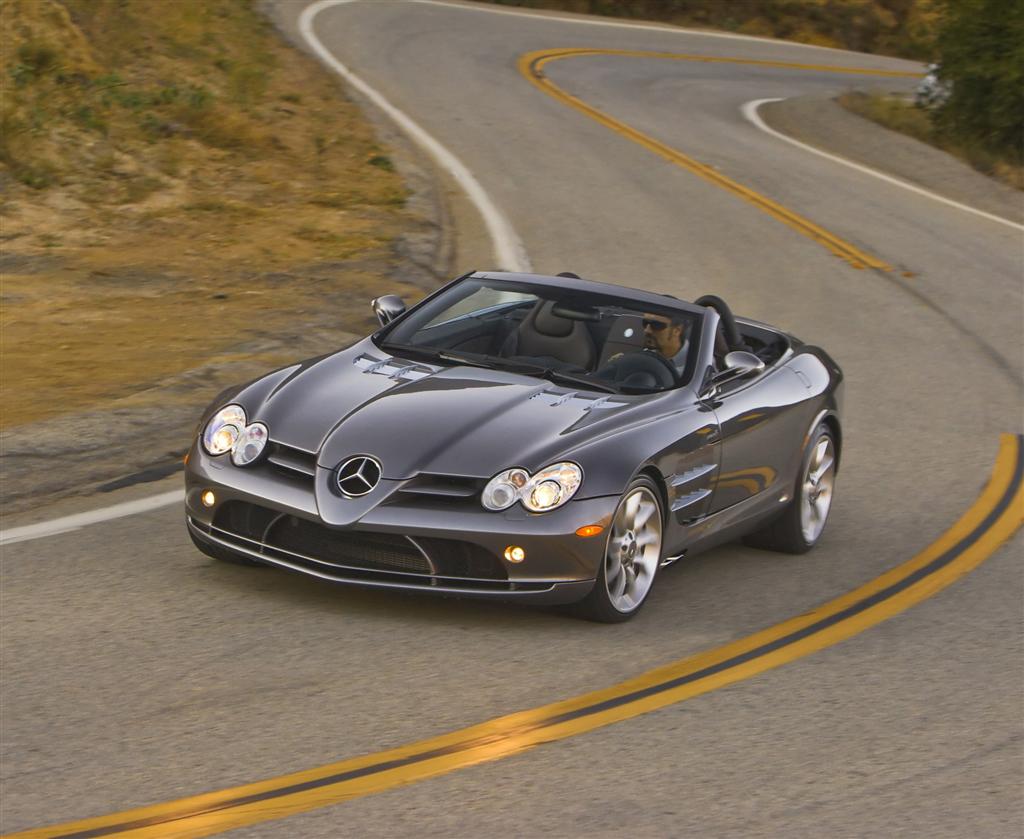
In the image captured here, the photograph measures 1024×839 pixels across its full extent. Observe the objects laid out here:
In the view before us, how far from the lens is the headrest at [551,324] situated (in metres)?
8.45

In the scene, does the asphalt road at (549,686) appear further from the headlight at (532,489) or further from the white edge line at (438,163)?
the headlight at (532,489)

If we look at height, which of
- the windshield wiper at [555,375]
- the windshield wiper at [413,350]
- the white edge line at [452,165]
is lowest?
the white edge line at [452,165]

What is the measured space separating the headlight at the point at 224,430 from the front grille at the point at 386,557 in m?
0.43

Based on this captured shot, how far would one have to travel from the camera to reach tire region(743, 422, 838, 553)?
29.3 ft

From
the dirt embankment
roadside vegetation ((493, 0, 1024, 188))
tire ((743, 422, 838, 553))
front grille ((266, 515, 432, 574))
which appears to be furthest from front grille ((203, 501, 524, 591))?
roadside vegetation ((493, 0, 1024, 188))

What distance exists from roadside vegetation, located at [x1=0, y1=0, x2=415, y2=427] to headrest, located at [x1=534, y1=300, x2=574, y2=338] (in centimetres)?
281

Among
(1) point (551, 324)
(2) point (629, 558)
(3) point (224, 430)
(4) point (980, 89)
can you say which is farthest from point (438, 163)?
(2) point (629, 558)

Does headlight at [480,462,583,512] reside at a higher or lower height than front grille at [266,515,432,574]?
higher

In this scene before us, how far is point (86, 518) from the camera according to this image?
8.39 meters

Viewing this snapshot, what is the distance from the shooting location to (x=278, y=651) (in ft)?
21.7

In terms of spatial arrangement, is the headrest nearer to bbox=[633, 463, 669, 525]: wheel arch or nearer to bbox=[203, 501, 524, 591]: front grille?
bbox=[633, 463, 669, 525]: wheel arch

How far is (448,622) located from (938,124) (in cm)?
2361

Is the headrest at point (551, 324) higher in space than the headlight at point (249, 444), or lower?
higher

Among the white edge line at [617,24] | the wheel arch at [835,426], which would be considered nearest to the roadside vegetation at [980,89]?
the white edge line at [617,24]
